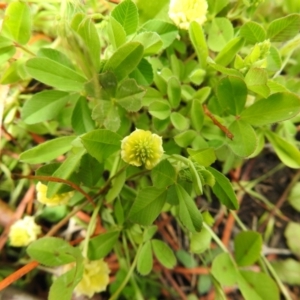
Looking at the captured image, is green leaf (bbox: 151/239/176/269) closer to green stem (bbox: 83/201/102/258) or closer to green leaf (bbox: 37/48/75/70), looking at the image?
green stem (bbox: 83/201/102/258)

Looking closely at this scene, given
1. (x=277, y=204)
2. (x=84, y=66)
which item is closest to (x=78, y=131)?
(x=84, y=66)

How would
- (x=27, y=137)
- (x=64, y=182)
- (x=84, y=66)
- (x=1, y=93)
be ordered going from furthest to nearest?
(x=27, y=137) < (x=1, y=93) < (x=64, y=182) < (x=84, y=66)

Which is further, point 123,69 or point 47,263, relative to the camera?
point 47,263

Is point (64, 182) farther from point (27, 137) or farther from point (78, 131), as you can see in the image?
point (27, 137)

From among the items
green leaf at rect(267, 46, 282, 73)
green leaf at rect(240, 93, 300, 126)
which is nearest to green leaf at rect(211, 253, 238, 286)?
green leaf at rect(240, 93, 300, 126)

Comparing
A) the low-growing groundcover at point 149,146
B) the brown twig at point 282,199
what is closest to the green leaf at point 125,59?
the low-growing groundcover at point 149,146

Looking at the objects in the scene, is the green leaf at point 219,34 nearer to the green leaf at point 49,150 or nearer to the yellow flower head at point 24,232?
the green leaf at point 49,150

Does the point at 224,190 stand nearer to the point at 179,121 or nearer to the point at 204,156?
the point at 204,156
